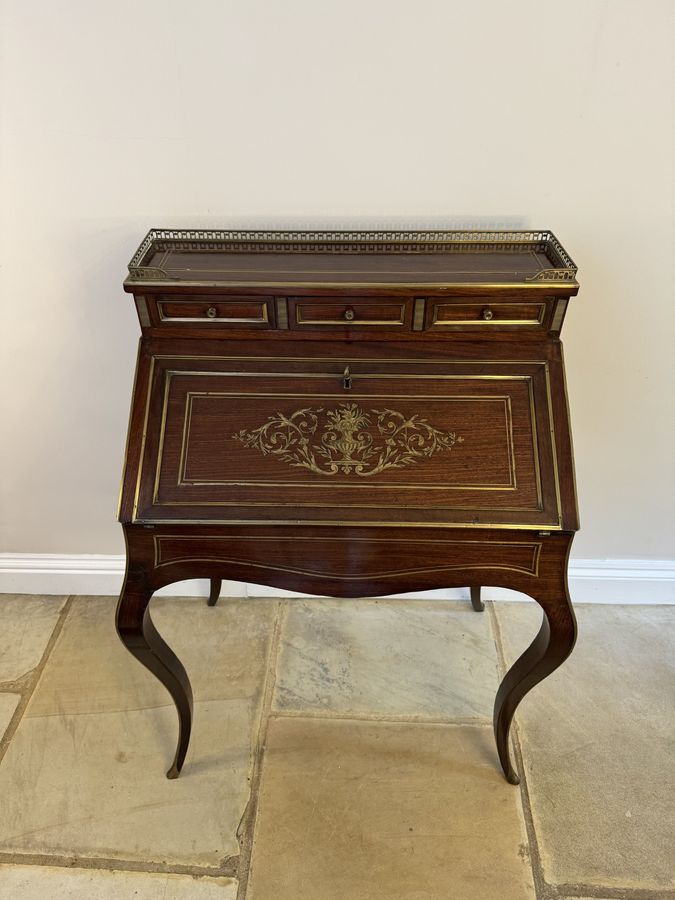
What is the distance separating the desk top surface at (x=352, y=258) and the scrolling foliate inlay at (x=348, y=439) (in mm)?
271

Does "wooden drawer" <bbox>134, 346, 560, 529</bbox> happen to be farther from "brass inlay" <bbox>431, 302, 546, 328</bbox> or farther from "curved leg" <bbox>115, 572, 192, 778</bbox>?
"curved leg" <bbox>115, 572, 192, 778</bbox>

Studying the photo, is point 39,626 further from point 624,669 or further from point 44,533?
point 624,669

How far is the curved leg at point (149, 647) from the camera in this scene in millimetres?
1313

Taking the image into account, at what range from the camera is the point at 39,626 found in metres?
2.12

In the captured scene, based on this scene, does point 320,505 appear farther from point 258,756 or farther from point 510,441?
point 258,756

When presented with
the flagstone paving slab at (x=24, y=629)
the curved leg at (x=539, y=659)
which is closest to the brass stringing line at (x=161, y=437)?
the curved leg at (x=539, y=659)

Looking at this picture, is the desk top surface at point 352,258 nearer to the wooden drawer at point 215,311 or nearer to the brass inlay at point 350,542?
the wooden drawer at point 215,311

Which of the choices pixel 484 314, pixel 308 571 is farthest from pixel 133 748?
pixel 484 314

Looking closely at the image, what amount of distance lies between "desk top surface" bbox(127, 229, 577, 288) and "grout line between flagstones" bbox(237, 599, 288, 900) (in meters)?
1.25

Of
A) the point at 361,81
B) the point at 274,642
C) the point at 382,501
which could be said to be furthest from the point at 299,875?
the point at 361,81

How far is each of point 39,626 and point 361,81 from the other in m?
1.93

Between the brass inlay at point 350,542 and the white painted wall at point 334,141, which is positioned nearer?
the brass inlay at point 350,542

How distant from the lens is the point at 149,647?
1.41 m

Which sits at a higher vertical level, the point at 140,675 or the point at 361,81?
the point at 361,81
